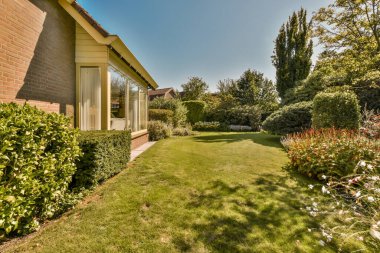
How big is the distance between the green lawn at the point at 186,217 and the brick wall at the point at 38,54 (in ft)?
8.69

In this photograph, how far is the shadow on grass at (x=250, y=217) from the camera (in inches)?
107

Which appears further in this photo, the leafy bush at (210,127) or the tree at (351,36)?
the leafy bush at (210,127)

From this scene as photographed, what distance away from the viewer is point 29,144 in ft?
8.34

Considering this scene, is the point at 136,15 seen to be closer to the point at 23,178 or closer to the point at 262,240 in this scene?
the point at 23,178

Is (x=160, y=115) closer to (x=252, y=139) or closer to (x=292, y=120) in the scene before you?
(x=252, y=139)

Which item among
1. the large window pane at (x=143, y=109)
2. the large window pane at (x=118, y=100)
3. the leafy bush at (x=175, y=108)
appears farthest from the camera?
the leafy bush at (x=175, y=108)

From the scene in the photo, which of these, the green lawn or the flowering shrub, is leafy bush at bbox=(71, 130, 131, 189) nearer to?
the green lawn

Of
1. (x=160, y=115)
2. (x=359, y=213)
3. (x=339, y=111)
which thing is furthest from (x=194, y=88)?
(x=359, y=213)

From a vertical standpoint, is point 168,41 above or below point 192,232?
above

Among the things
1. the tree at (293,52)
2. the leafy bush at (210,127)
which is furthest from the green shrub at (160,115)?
the tree at (293,52)

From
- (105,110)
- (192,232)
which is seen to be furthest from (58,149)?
(105,110)

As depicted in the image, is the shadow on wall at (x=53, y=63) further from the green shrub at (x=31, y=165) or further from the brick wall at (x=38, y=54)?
the green shrub at (x=31, y=165)

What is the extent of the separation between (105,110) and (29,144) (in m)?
3.76

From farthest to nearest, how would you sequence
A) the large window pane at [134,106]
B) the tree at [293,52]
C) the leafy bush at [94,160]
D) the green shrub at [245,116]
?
the tree at [293,52] → the green shrub at [245,116] → the large window pane at [134,106] → the leafy bush at [94,160]
